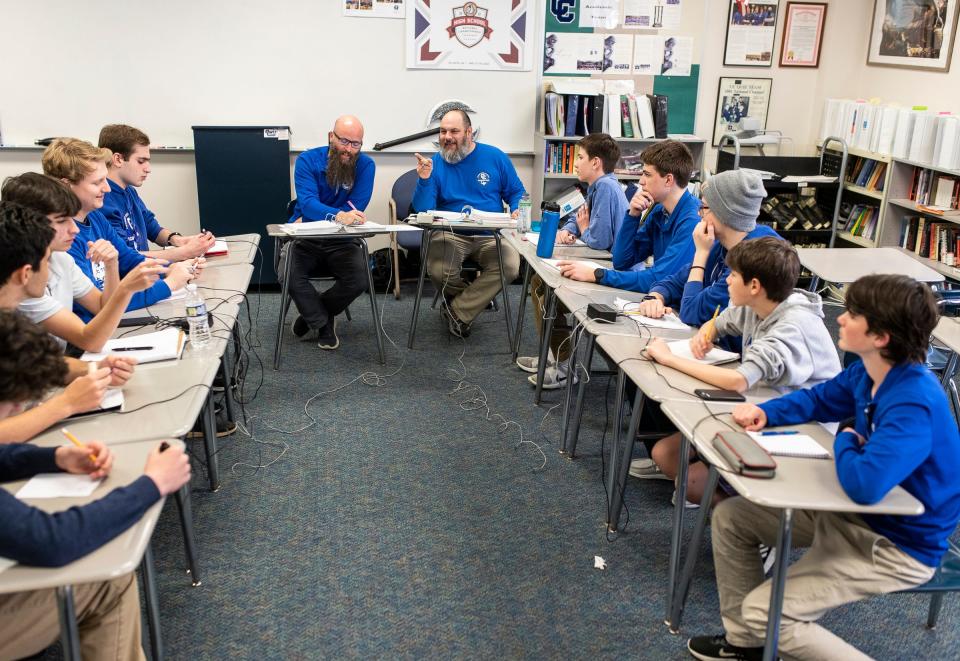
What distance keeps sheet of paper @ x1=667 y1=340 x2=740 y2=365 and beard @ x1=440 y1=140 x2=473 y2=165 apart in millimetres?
2617

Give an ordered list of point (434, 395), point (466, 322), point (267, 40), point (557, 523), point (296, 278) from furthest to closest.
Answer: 1. point (267, 40)
2. point (466, 322)
3. point (296, 278)
4. point (434, 395)
5. point (557, 523)

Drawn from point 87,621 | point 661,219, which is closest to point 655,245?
point 661,219

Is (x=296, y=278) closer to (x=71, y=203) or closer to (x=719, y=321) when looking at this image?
(x=71, y=203)

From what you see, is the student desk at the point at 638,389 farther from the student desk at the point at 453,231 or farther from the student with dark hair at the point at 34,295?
the student desk at the point at 453,231

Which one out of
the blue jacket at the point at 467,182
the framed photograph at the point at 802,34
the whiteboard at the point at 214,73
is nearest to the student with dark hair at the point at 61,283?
the blue jacket at the point at 467,182

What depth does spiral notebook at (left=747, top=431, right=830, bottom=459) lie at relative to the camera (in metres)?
2.03

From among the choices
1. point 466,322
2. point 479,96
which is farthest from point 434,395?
point 479,96

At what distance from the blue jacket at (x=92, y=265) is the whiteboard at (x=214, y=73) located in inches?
99.4

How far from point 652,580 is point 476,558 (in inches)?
23.4

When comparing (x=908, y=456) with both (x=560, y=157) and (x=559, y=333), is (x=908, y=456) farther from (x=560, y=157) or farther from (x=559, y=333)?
(x=560, y=157)

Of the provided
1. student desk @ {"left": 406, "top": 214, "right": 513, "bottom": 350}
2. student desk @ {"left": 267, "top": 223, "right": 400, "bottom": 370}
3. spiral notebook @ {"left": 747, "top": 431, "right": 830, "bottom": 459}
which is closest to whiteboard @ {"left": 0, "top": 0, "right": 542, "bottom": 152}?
student desk @ {"left": 406, "top": 214, "right": 513, "bottom": 350}

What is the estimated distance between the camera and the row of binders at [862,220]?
18.9 feet

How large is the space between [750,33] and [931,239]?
82.0 inches

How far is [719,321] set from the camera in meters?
2.76
